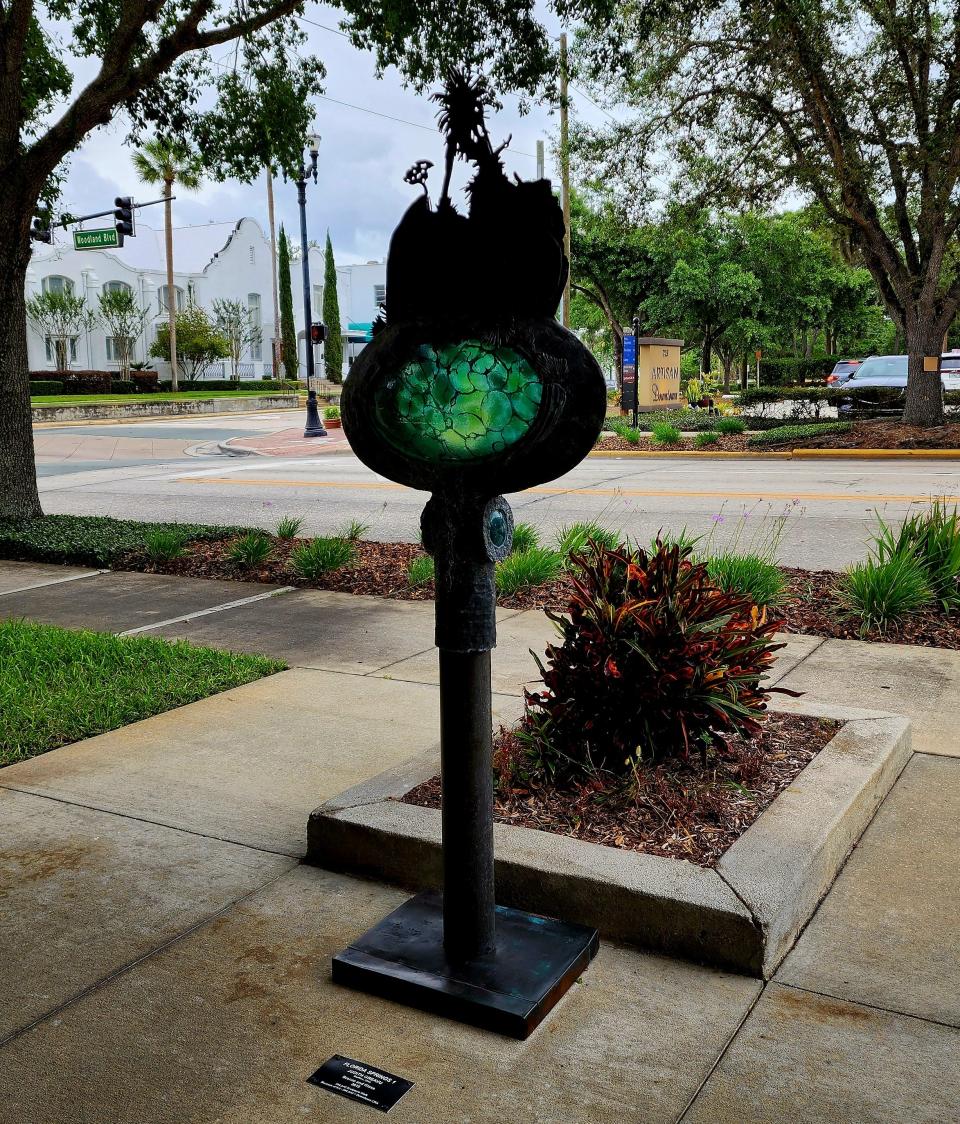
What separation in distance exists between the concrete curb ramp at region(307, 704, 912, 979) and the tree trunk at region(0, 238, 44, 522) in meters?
7.81

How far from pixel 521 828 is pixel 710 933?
2.26ft

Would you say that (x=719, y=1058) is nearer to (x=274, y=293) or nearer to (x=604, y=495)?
(x=604, y=495)

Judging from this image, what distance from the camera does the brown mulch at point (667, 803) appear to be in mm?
3266

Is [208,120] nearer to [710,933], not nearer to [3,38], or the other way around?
[3,38]

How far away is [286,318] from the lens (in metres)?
62.5

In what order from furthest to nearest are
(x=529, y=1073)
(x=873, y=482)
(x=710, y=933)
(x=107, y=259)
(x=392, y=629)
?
(x=107, y=259)
(x=873, y=482)
(x=392, y=629)
(x=710, y=933)
(x=529, y=1073)

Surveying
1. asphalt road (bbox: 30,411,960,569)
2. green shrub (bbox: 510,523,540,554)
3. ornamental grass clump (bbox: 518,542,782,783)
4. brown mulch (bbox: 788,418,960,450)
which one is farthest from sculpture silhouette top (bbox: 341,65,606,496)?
brown mulch (bbox: 788,418,960,450)

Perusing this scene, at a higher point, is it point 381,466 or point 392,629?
point 381,466

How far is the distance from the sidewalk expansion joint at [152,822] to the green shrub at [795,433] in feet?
60.0

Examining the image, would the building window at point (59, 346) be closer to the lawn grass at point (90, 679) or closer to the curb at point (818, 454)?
the curb at point (818, 454)

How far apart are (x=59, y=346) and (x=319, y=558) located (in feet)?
162

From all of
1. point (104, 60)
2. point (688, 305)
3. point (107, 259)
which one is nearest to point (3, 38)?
point (104, 60)

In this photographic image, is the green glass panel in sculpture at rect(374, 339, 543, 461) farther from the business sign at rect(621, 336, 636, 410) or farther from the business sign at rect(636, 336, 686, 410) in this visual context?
the business sign at rect(636, 336, 686, 410)

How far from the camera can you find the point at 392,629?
6863 mm
